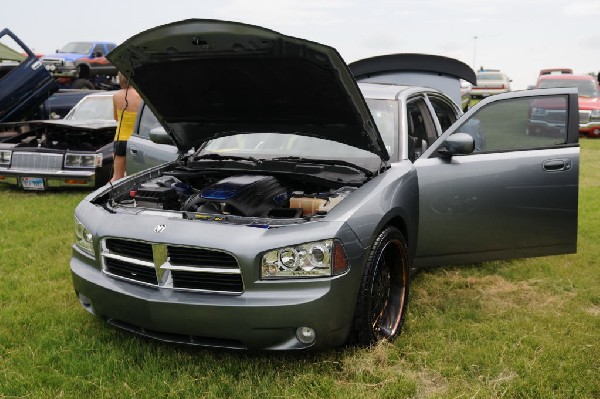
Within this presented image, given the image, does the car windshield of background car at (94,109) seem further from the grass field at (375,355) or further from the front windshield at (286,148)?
the front windshield at (286,148)

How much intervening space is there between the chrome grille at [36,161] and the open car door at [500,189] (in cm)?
580

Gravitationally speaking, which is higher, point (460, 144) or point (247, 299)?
point (460, 144)

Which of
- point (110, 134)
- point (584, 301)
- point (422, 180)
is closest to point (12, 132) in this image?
point (110, 134)

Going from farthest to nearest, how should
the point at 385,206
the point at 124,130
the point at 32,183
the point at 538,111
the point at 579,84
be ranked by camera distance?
the point at 579,84
the point at 32,183
the point at 124,130
the point at 538,111
the point at 385,206

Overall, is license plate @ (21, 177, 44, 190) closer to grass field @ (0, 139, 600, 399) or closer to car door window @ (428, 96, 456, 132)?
grass field @ (0, 139, 600, 399)

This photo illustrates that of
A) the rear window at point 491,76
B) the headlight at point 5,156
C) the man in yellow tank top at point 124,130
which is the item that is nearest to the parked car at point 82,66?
the headlight at point 5,156

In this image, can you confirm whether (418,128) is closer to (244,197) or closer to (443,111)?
(443,111)

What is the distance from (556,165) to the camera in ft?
Answer: 14.6

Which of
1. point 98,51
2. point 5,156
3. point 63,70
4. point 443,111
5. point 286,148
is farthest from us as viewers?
point 98,51

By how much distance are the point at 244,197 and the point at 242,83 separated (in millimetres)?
828

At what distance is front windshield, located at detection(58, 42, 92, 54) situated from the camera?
22.8 metres

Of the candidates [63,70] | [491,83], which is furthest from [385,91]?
[491,83]

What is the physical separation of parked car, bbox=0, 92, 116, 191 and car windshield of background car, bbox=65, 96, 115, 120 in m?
1.16

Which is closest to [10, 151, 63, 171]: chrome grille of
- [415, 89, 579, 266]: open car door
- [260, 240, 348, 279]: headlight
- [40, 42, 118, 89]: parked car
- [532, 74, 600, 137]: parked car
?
[415, 89, 579, 266]: open car door
